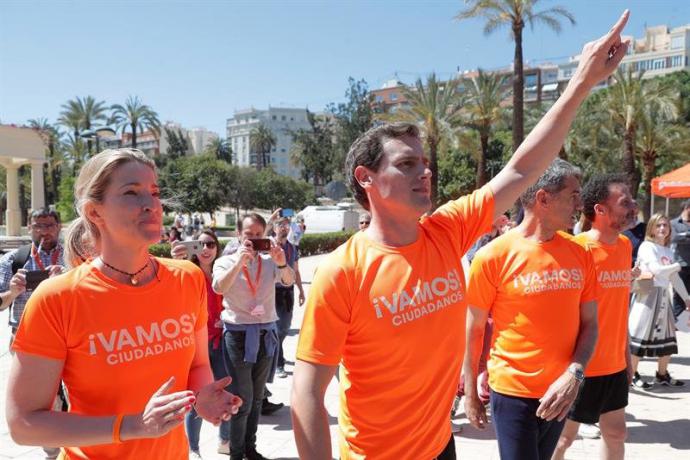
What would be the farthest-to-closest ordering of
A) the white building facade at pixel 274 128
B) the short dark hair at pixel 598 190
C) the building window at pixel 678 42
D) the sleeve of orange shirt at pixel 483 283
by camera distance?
the white building facade at pixel 274 128, the building window at pixel 678 42, the short dark hair at pixel 598 190, the sleeve of orange shirt at pixel 483 283

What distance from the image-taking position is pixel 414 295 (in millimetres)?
2070

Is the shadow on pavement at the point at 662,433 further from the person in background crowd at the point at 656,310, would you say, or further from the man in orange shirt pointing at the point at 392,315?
the man in orange shirt pointing at the point at 392,315

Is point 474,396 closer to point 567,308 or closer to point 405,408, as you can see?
point 567,308

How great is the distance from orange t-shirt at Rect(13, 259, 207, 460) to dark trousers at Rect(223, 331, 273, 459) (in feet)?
8.29

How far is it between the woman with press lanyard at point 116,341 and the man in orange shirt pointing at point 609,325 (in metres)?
2.49

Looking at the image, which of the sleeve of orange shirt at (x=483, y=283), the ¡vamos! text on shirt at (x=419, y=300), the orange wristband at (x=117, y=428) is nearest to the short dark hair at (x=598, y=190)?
the sleeve of orange shirt at (x=483, y=283)

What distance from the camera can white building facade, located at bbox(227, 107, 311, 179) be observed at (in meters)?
153

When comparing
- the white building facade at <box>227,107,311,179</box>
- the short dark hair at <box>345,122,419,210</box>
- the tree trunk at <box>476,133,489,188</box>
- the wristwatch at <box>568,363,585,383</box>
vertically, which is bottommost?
the wristwatch at <box>568,363,585,383</box>

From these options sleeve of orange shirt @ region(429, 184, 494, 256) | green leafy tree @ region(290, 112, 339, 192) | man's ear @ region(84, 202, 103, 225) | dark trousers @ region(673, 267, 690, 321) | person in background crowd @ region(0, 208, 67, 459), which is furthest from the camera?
green leafy tree @ region(290, 112, 339, 192)

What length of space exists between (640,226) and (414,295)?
7378 mm

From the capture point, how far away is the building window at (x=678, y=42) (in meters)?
88.9

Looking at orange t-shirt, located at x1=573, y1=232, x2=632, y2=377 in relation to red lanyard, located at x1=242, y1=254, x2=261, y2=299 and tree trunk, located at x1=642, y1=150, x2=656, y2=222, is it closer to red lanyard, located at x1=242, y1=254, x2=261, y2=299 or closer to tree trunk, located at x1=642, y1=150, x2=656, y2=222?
red lanyard, located at x1=242, y1=254, x2=261, y2=299

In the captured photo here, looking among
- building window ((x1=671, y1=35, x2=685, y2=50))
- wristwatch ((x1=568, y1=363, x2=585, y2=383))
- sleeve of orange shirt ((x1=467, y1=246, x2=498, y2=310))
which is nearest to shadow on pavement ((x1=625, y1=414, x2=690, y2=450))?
wristwatch ((x1=568, y1=363, x2=585, y2=383))

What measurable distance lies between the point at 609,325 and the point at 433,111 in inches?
1099
